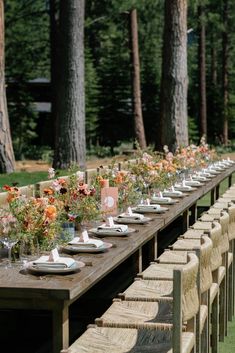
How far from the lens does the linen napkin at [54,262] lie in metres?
→ 4.38

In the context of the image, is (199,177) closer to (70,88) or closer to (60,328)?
(60,328)

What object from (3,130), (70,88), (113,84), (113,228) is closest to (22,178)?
(3,130)

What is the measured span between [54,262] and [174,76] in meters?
14.9

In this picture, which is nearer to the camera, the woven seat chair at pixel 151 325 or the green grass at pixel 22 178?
the woven seat chair at pixel 151 325

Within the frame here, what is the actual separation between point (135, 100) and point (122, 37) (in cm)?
1494

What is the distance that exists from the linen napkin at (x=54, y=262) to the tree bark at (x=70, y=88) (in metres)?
13.4

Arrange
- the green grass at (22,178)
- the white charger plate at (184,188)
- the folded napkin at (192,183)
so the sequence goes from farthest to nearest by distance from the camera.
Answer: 1. the green grass at (22,178)
2. the folded napkin at (192,183)
3. the white charger plate at (184,188)

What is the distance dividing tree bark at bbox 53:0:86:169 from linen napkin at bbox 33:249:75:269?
43.9 feet

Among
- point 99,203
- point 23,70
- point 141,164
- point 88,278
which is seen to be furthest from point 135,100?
point 88,278

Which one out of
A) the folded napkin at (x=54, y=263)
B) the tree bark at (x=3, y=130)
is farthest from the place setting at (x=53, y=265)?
the tree bark at (x=3, y=130)

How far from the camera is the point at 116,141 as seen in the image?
43.5m

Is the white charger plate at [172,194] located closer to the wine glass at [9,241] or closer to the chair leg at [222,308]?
the chair leg at [222,308]

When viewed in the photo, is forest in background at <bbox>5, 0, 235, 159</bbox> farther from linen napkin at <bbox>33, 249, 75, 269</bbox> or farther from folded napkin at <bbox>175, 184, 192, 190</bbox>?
linen napkin at <bbox>33, 249, 75, 269</bbox>

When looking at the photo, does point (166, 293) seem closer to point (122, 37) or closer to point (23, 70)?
point (23, 70)
